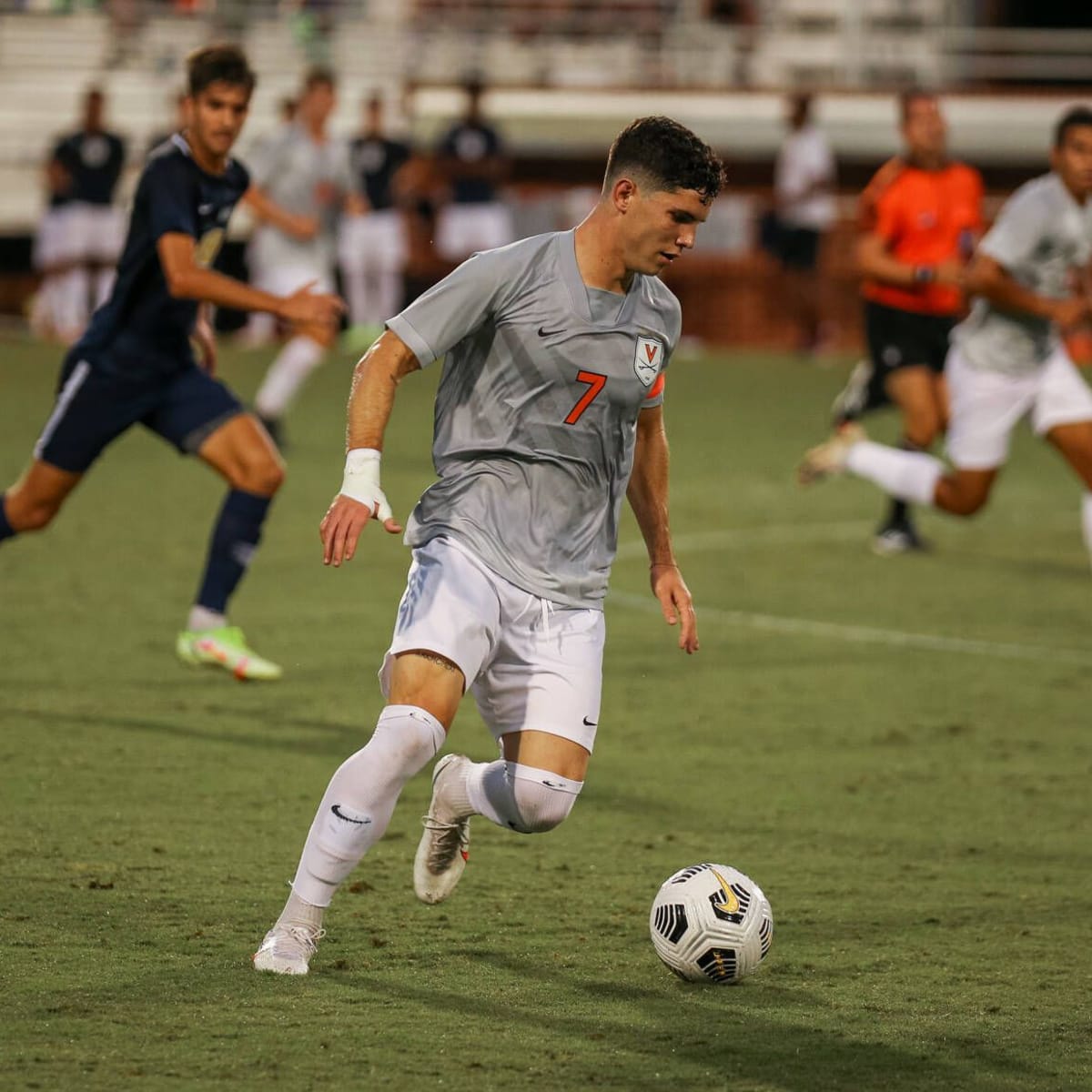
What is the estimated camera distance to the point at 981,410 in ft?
35.3

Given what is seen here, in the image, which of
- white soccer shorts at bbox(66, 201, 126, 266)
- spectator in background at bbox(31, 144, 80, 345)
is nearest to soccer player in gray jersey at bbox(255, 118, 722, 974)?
white soccer shorts at bbox(66, 201, 126, 266)

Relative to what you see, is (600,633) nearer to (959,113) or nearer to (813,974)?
(813,974)

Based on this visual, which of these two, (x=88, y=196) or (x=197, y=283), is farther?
(x=88, y=196)

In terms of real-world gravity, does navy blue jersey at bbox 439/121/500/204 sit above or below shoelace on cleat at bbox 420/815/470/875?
above

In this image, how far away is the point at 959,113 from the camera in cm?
2827

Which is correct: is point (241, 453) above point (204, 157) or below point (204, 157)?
below

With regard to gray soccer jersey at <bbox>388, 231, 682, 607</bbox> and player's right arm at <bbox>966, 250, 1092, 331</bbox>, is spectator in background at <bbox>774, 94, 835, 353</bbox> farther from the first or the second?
gray soccer jersey at <bbox>388, 231, 682, 607</bbox>

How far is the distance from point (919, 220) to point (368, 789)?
A: 27.2 ft

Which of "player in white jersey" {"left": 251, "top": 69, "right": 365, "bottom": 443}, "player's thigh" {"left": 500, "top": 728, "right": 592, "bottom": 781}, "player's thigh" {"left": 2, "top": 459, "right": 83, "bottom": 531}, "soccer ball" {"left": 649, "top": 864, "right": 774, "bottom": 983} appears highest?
"player in white jersey" {"left": 251, "top": 69, "right": 365, "bottom": 443}

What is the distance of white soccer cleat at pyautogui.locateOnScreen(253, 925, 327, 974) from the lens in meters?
5.04

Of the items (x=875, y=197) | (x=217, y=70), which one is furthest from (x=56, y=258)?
(x=217, y=70)

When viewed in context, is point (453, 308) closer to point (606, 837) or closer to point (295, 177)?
point (606, 837)

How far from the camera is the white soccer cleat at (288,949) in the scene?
16.5ft

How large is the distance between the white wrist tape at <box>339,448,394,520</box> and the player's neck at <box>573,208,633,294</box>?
0.77 m
